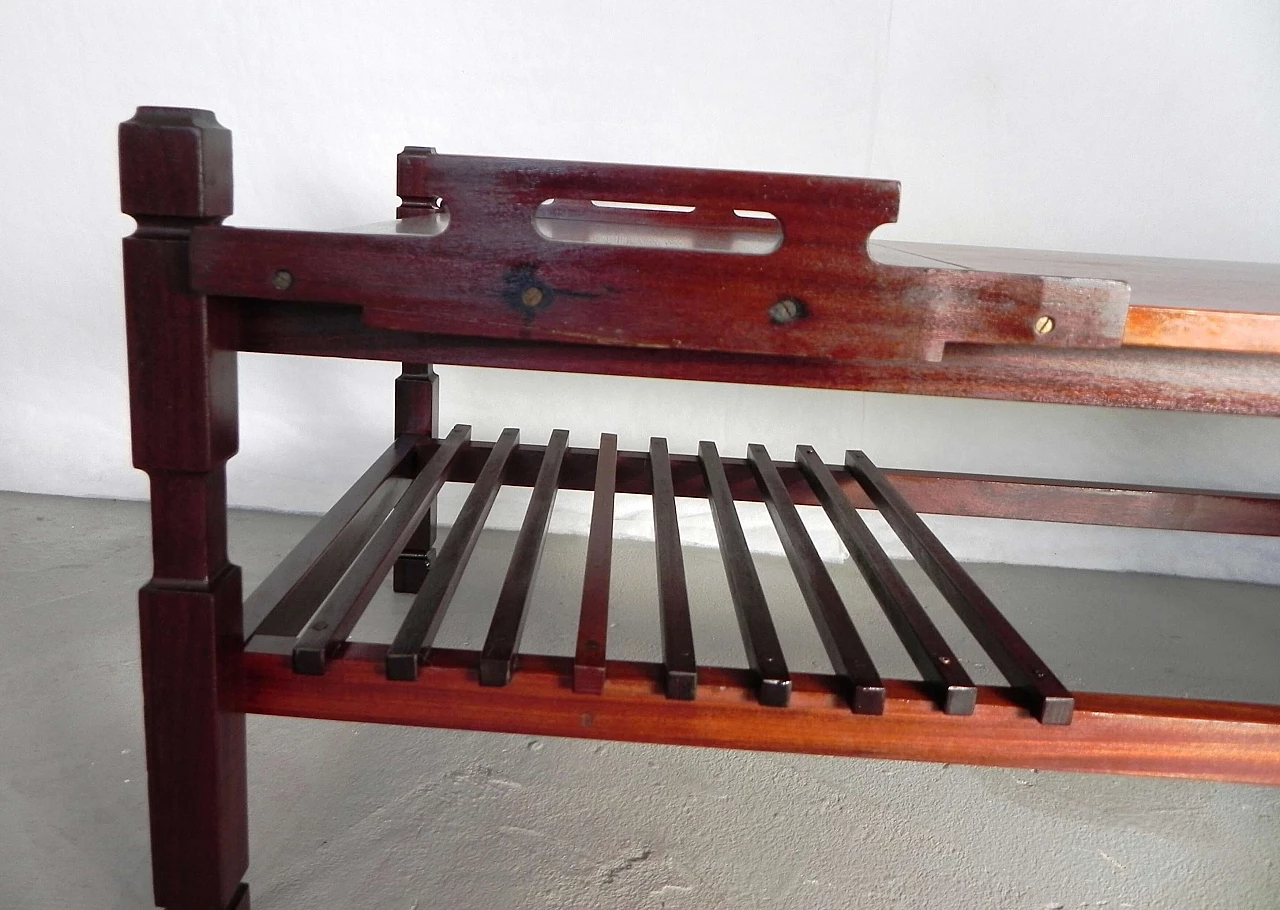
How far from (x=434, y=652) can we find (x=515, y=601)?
3.7 inches

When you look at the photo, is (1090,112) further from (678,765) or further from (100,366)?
(100,366)

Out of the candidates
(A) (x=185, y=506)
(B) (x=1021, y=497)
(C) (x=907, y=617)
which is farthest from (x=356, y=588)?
(B) (x=1021, y=497)

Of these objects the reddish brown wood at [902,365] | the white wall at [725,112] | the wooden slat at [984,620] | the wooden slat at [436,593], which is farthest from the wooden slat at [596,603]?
the white wall at [725,112]

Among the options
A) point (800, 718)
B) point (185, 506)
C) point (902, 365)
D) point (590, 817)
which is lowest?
point (590, 817)

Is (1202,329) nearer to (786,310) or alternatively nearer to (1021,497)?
(786,310)

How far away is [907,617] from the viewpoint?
960 mm

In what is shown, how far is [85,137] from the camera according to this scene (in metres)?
2.05

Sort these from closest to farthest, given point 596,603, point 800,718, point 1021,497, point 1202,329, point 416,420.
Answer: point 1202,329 < point 800,718 < point 596,603 < point 1021,497 < point 416,420

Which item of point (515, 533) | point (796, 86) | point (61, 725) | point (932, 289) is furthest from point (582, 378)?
point (932, 289)

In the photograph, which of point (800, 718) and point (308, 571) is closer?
point (800, 718)

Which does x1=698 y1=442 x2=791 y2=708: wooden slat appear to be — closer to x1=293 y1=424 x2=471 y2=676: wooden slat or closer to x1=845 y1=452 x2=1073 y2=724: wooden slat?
x1=845 y1=452 x2=1073 y2=724: wooden slat

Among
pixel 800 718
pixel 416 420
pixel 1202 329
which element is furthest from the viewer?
pixel 416 420

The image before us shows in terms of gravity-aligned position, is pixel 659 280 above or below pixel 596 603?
above

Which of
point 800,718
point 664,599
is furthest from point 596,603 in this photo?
point 800,718
